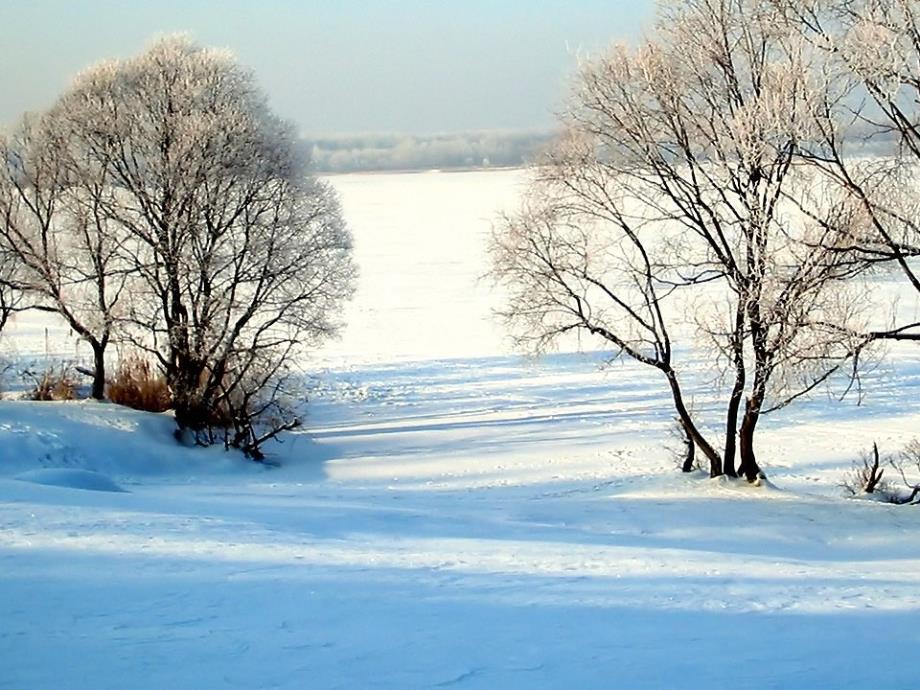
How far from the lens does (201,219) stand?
811 inches

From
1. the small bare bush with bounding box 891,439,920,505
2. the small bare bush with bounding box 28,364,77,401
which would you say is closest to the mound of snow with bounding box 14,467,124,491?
the small bare bush with bounding box 891,439,920,505

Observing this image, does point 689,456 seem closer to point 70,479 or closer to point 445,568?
point 445,568

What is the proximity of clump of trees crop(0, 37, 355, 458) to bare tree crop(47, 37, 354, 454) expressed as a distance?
0.11 feet

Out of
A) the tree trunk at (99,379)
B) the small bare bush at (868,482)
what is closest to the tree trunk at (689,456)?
the small bare bush at (868,482)

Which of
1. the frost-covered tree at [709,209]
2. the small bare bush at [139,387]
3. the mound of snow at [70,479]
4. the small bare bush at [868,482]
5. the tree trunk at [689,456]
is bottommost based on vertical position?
the small bare bush at [868,482]

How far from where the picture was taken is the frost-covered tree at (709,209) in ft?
39.8

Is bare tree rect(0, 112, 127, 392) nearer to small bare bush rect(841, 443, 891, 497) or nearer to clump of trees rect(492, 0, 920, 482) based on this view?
clump of trees rect(492, 0, 920, 482)

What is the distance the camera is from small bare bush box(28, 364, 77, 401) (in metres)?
23.2

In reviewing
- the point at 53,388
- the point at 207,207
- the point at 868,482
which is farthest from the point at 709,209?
the point at 53,388

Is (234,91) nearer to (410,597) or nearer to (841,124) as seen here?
(841,124)

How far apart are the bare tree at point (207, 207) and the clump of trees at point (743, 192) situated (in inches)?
253

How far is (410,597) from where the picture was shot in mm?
6293

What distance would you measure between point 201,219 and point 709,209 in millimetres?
11899

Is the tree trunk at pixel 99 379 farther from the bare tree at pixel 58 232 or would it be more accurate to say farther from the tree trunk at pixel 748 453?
the tree trunk at pixel 748 453
